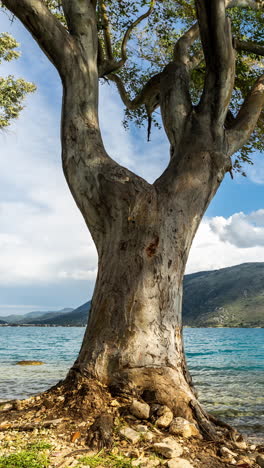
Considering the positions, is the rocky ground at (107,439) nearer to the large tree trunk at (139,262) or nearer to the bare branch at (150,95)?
the large tree trunk at (139,262)

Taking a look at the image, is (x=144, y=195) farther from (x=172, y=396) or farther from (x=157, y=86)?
(x=157, y=86)

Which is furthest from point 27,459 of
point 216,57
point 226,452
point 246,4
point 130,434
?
point 246,4

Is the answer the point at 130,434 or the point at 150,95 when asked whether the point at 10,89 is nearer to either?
the point at 150,95

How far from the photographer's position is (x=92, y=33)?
22.7ft

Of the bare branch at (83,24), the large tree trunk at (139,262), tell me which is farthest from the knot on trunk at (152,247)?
the bare branch at (83,24)

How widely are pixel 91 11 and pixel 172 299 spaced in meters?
5.35

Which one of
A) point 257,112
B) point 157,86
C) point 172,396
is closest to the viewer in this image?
point 172,396

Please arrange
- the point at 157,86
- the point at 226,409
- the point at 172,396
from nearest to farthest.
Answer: the point at 172,396 → the point at 157,86 → the point at 226,409

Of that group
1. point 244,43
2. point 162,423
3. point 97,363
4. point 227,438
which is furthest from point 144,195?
point 244,43

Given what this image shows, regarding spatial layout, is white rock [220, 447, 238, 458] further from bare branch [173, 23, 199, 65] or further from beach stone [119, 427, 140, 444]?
bare branch [173, 23, 199, 65]

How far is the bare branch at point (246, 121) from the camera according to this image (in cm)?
696

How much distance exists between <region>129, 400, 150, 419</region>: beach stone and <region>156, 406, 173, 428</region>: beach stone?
14 centimetres

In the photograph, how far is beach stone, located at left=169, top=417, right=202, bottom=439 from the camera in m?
4.34

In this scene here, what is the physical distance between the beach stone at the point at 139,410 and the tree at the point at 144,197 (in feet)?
0.68
